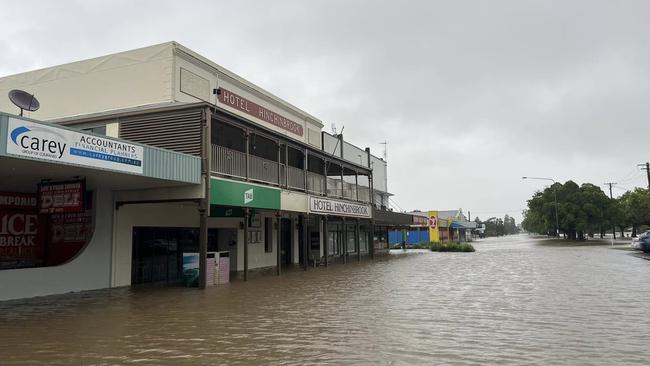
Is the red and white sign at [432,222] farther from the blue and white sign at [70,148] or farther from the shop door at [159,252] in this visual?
the blue and white sign at [70,148]

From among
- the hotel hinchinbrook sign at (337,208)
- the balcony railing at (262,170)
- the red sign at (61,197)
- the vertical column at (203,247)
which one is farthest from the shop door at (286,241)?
the red sign at (61,197)

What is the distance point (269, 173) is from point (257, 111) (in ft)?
17.9

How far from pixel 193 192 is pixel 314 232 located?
49.5ft

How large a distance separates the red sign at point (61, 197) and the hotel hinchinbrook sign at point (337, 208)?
1136 cm

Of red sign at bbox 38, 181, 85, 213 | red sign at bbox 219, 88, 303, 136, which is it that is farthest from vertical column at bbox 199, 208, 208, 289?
red sign at bbox 219, 88, 303, 136

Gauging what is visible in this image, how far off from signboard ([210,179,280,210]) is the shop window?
5.97 metres

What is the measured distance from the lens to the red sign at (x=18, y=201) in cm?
1465

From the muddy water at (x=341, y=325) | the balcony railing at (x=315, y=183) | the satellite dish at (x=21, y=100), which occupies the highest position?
the satellite dish at (x=21, y=100)

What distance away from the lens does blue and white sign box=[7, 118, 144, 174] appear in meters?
10.0

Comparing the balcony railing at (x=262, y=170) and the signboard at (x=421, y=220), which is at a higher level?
the balcony railing at (x=262, y=170)

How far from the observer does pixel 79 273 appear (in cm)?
1491

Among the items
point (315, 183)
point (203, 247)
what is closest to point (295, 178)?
point (315, 183)

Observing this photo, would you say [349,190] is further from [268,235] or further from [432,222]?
A: [432,222]

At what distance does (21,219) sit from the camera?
15.2 metres
